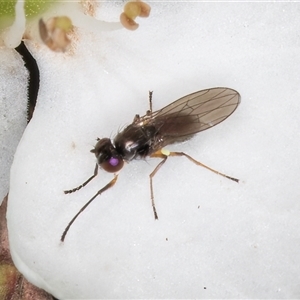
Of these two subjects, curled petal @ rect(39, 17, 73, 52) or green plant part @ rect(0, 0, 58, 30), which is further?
green plant part @ rect(0, 0, 58, 30)

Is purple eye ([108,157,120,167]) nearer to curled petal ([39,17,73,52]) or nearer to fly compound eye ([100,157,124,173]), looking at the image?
fly compound eye ([100,157,124,173])

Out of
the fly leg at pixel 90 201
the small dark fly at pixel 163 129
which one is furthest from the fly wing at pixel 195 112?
the fly leg at pixel 90 201

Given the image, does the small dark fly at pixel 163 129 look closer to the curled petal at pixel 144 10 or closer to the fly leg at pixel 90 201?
the fly leg at pixel 90 201

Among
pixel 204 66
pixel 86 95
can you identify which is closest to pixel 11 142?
pixel 86 95

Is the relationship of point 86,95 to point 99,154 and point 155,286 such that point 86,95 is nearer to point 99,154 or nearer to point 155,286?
point 99,154

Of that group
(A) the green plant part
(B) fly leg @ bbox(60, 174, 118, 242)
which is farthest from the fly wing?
(A) the green plant part

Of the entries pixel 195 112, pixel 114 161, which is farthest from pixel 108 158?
pixel 195 112

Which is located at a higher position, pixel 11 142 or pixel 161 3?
pixel 161 3
